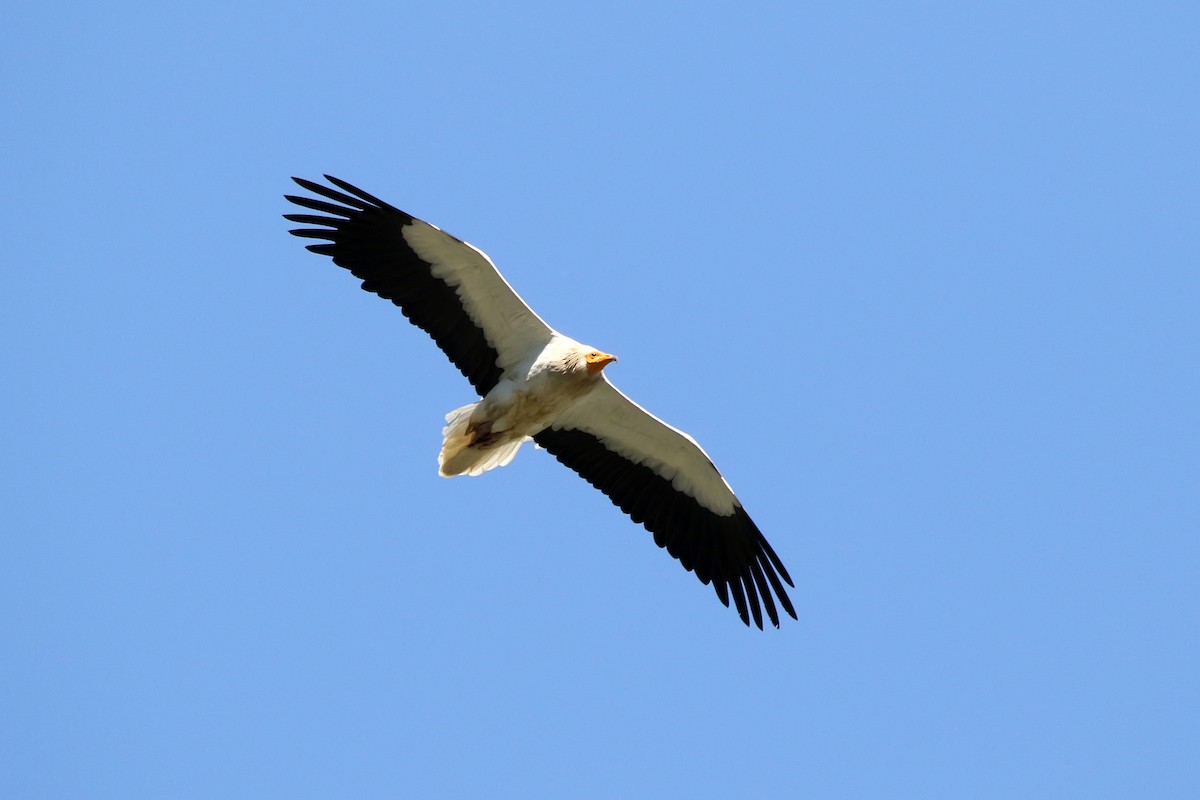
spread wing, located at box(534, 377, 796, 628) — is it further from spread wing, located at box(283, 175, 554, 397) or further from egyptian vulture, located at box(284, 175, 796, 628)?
spread wing, located at box(283, 175, 554, 397)

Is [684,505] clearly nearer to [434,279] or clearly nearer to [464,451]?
[464,451]

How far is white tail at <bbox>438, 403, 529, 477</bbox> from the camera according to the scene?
10828 mm

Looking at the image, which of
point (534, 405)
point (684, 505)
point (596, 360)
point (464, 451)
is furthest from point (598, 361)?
point (684, 505)

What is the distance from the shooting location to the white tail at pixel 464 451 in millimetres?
10828

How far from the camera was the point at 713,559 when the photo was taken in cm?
1169

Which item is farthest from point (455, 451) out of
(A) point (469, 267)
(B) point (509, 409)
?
(A) point (469, 267)

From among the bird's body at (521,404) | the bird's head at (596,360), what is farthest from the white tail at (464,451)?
the bird's head at (596,360)

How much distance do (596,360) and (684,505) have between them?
74.6 inches

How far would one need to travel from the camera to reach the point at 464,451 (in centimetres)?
1089

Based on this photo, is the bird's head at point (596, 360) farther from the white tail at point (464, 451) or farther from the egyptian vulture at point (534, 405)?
the white tail at point (464, 451)

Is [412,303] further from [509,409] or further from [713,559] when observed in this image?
[713,559]

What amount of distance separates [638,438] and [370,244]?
275 centimetres

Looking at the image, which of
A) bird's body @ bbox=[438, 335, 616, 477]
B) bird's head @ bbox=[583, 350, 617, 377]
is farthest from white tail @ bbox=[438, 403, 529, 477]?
bird's head @ bbox=[583, 350, 617, 377]

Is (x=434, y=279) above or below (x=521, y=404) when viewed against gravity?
above
